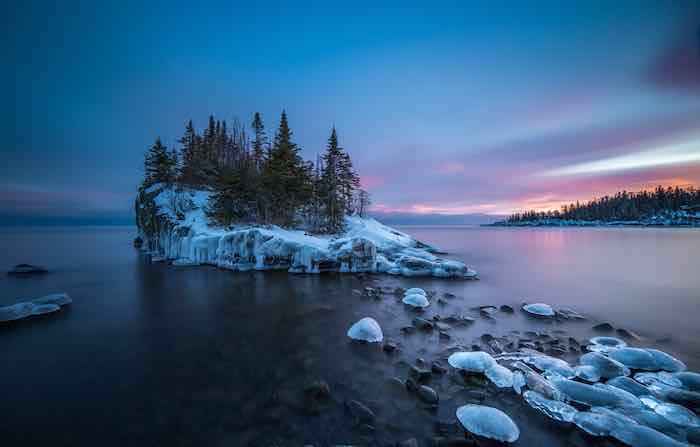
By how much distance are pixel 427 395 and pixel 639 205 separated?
164 meters

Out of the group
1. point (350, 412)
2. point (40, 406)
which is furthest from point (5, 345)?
point (350, 412)

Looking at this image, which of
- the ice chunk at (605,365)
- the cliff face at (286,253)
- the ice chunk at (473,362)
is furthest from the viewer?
the cliff face at (286,253)

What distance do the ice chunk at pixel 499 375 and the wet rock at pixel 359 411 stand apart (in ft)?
10.9

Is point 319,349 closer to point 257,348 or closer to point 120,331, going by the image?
point 257,348

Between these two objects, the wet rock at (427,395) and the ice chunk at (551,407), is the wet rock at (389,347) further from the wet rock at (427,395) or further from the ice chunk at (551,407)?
the ice chunk at (551,407)

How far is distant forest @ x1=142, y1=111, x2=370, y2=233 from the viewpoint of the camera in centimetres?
3059

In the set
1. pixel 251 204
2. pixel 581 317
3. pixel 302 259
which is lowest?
pixel 581 317

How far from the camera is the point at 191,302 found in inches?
533

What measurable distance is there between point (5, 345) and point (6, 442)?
275 inches

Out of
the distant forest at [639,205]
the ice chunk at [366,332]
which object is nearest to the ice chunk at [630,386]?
the ice chunk at [366,332]

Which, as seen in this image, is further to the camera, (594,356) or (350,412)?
(594,356)

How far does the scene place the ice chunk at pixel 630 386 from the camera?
5.55 metres

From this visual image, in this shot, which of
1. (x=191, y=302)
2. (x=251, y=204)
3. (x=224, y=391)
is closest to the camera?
(x=224, y=391)

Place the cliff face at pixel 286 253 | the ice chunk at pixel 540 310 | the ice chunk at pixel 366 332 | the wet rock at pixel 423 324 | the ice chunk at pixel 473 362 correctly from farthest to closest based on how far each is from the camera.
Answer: the cliff face at pixel 286 253 < the ice chunk at pixel 540 310 < the wet rock at pixel 423 324 < the ice chunk at pixel 366 332 < the ice chunk at pixel 473 362
